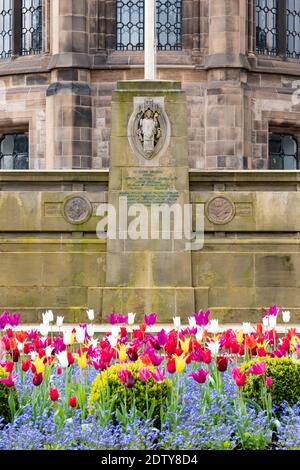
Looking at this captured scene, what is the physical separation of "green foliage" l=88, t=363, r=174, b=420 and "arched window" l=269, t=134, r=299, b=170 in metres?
27.9

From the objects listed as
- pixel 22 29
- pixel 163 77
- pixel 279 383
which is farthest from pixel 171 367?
pixel 22 29

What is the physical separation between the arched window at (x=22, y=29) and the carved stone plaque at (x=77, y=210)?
61.8ft

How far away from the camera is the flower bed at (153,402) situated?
340 inches

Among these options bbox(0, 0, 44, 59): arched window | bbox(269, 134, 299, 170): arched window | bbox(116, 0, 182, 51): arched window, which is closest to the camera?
bbox(116, 0, 182, 51): arched window

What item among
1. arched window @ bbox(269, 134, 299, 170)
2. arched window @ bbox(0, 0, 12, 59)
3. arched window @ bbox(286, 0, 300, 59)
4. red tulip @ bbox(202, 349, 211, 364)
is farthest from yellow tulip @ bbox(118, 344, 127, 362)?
arched window @ bbox(286, 0, 300, 59)

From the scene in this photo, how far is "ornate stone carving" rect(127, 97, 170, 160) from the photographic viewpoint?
18.6 m

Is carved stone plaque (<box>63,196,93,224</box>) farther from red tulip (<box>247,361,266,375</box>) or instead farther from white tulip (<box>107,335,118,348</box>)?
red tulip (<box>247,361,266,375</box>)

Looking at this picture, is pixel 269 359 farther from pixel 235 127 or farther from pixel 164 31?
pixel 164 31

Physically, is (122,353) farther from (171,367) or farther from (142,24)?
(142,24)

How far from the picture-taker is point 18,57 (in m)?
36.9

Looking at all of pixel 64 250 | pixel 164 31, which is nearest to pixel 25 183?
pixel 64 250

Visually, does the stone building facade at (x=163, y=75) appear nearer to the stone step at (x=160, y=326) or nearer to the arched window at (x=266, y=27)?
the arched window at (x=266, y=27)

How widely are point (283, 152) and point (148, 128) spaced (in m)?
19.1

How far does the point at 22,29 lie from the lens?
3744 centimetres
